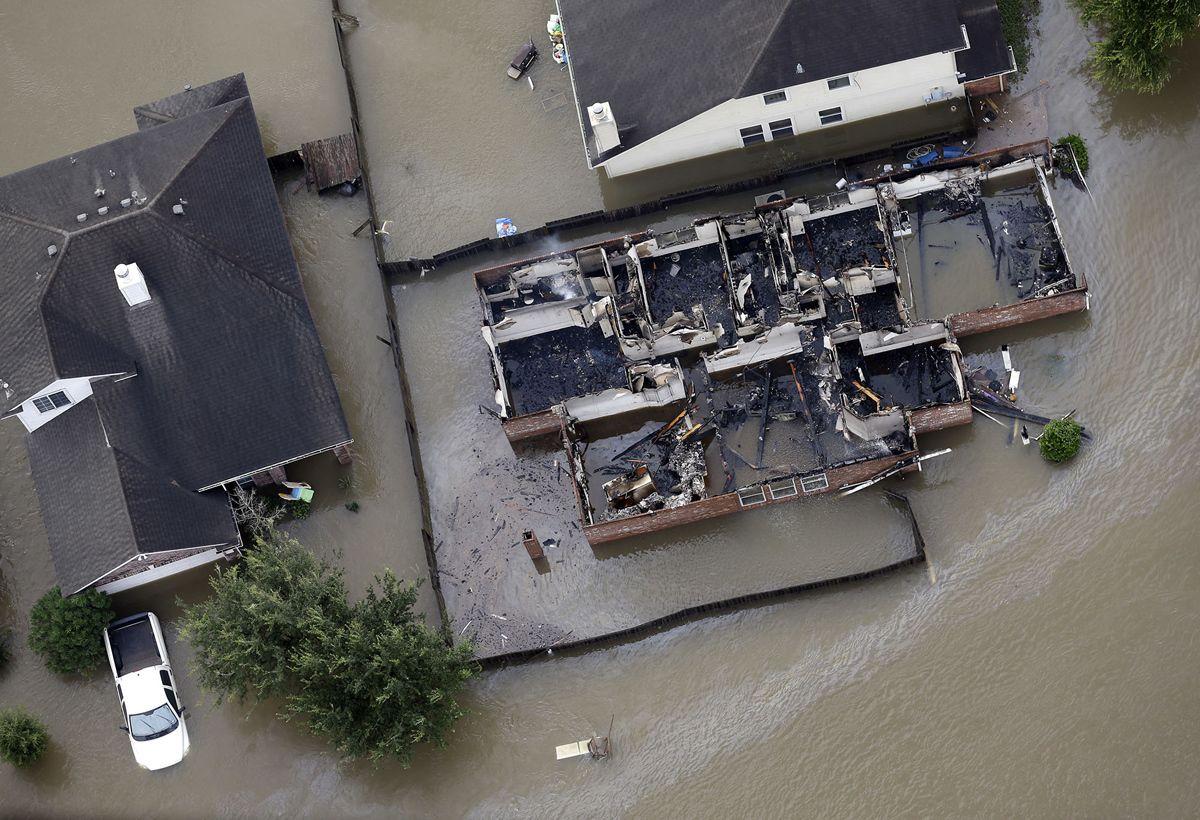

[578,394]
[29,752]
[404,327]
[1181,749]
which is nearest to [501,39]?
[404,327]

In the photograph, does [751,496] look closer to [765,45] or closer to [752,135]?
[752,135]

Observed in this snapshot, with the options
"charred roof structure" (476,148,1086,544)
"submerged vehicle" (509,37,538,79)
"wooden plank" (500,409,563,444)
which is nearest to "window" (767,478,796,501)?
"charred roof structure" (476,148,1086,544)

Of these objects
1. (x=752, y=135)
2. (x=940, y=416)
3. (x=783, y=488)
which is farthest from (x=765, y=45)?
(x=783, y=488)

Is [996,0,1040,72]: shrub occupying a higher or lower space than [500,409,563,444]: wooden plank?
higher

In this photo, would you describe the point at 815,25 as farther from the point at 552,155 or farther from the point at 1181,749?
the point at 1181,749

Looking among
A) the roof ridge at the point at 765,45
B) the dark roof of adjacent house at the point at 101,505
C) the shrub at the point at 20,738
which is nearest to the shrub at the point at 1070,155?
the roof ridge at the point at 765,45

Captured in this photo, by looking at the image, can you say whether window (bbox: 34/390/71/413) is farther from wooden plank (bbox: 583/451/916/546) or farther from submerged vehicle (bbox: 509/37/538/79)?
submerged vehicle (bbox: 509/37/538/79)
